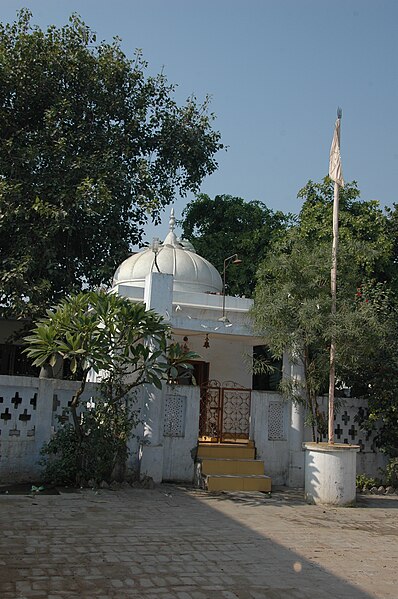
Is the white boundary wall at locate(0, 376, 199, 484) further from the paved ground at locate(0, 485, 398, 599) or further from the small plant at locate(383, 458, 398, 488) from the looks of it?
the small plant at locate(383, 458, 398, 488)

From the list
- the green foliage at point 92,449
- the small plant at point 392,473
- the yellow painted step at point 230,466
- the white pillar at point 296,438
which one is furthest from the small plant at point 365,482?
the green foliage at point 92,449

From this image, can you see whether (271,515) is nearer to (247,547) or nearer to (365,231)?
(247,547)

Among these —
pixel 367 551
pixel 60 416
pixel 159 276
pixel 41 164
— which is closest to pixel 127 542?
pixel 367 551

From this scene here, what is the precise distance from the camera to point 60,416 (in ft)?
35.8

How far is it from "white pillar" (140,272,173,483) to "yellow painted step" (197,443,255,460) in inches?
35.7

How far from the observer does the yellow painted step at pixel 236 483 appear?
10.9m

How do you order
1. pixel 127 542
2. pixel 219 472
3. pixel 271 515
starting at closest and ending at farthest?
pixel 127 542, pixel 271 515, pixel 219 472

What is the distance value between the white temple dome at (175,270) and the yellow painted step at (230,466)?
426cm

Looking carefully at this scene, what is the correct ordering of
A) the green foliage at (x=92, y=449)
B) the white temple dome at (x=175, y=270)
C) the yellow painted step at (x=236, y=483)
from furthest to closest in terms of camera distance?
the white temple dome at (x=175, y=270), the yellow painted step at (x=236, y=483), the green foliage at (x=92, y=449)

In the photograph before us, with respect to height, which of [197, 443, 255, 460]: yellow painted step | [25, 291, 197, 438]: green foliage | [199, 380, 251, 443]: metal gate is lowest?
[197, 443, 255, 460]: yellow painted step

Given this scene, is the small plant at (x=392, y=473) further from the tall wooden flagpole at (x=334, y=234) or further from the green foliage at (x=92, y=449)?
the green foliage at (x=92, y=449)

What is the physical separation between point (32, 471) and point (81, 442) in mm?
1013

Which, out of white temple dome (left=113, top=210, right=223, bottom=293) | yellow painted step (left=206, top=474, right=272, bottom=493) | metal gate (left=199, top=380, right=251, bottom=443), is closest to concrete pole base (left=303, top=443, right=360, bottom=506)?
yellow painted step (left=206, top=474, right=272, bottom=493)

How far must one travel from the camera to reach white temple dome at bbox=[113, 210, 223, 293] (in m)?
14.2
